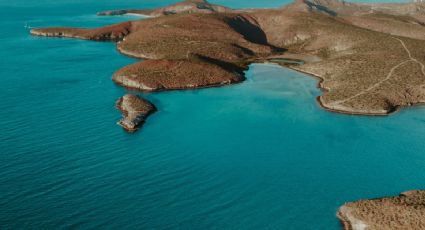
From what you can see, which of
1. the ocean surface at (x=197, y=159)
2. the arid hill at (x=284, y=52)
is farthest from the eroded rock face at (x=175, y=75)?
the ocean surface at (x=197, y=159)

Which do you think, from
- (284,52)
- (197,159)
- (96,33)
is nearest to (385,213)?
(197,159)

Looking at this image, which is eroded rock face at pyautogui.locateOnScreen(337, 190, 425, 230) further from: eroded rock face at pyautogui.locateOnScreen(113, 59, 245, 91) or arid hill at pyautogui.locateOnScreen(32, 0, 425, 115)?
eroded rock face at pyautogui.locateOnScreen(113, 59, 245, 91)

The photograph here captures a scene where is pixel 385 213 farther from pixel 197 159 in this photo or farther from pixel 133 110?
pixel 133 110

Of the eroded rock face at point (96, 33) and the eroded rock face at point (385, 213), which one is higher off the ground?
the eroded rock face at point (385, 213)

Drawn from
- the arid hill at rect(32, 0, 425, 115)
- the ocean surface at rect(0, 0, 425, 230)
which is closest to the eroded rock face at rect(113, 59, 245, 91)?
the arid hill at rect(32, 0, 425, 115)

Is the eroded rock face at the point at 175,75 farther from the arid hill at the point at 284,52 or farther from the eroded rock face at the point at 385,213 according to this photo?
the eroded rock face at the point at 385,213

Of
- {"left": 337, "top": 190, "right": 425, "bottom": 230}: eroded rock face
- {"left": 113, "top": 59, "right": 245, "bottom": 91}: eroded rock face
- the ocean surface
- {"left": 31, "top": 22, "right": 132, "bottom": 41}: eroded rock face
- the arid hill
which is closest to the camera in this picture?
{"left": 337, "top": 190, "right": 425, "bottom": 230}: eroded rock face
